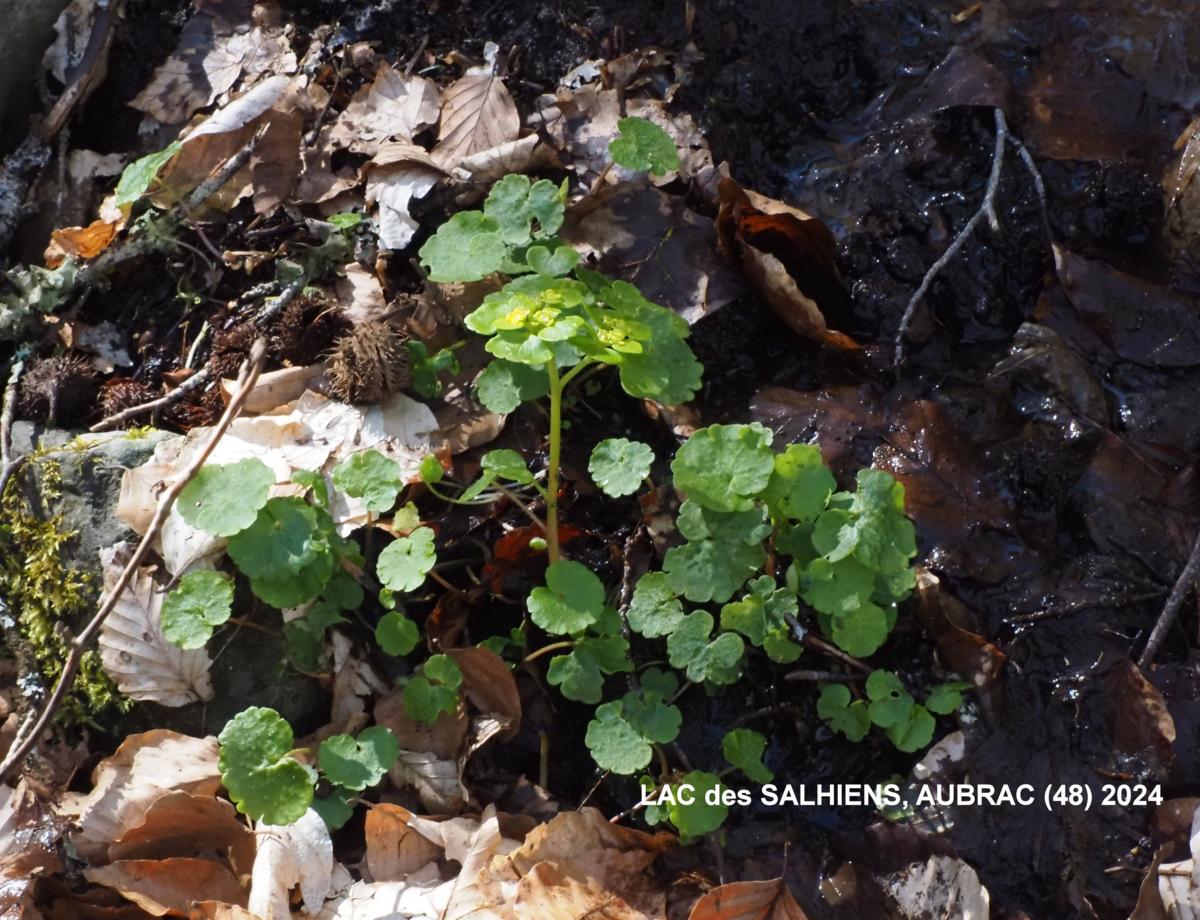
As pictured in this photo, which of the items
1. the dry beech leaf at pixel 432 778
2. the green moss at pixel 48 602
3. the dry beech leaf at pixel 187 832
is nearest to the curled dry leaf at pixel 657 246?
the dry beech leaf at pixel 432 778

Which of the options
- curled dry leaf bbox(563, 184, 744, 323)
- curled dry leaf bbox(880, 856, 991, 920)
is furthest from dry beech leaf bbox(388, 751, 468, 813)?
curled dry leaf bbox(563, 184, 744, 323)

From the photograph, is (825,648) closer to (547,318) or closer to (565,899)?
(565,899)

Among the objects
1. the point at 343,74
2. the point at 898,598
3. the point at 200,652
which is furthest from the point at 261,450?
the point at 898,598

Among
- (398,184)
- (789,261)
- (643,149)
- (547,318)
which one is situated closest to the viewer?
(547,318)

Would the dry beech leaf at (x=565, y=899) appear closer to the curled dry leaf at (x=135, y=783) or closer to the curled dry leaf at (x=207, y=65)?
the curled dry leaf at (x=135, y=783)

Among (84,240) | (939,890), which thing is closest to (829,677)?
(939,890)
